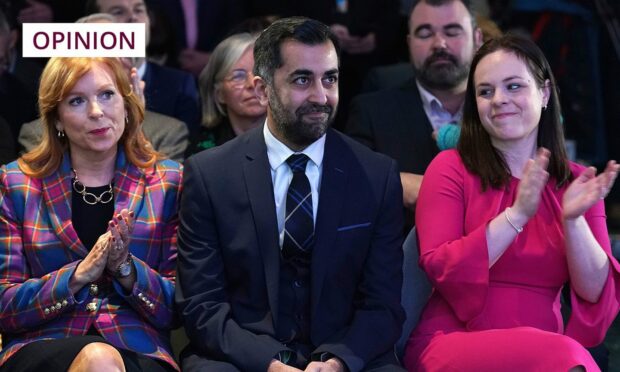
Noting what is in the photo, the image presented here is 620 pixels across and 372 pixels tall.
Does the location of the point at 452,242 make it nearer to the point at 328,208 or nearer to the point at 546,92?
the point at 328,208

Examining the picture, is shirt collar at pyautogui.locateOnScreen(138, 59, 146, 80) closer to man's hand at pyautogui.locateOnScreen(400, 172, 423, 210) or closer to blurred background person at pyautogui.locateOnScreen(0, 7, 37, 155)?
blurred background person at pyautogui.locateOnScreen(0, 7, 37, 155)

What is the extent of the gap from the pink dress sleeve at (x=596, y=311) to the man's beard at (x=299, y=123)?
3.09ft

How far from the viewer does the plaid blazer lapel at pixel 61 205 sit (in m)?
4.01

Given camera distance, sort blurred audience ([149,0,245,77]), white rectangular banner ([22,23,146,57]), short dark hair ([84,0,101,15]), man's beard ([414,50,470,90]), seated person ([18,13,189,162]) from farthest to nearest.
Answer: blurred audience ([149,0,245,77]), short dark hair ([84,0,101,15]), man's beard ([414,50,470,90]), seated person ([18,13,189,162]), white rectangular banner ([22,23,146,57])

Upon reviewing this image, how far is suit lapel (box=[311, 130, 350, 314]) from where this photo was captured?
391 cm

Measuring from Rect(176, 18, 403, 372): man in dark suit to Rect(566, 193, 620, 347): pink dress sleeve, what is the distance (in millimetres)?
568

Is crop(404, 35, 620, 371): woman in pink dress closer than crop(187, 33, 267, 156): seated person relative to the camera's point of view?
Yes

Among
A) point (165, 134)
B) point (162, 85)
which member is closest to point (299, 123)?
point (165, 134)

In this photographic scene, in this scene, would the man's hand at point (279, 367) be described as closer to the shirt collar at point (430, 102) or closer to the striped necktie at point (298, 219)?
the striped necktie at point (298, 219)

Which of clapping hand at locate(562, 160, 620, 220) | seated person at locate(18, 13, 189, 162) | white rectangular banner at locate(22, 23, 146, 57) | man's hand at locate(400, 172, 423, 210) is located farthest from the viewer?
seated person at locate(18, 13, 189, 162)

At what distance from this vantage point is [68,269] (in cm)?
393

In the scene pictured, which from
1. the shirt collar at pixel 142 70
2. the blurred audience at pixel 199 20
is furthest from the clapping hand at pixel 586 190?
the blurred audience at pixel 199 20

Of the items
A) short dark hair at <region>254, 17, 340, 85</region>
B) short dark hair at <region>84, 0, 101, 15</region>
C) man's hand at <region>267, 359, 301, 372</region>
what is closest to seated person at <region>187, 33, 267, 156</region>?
short dark hair at <region>84, 0, 101, 15</region>

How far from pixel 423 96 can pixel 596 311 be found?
1.57 meters
